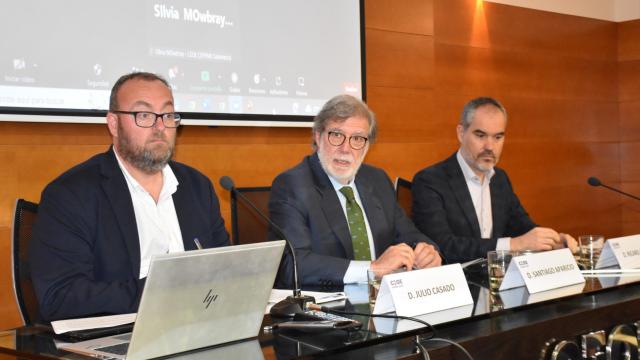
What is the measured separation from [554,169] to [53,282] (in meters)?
4.47

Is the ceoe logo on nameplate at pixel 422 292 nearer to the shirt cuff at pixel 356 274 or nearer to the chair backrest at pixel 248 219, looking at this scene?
the shirt cuff at pixel 356 274

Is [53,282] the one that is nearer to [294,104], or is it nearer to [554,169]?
[294,104]

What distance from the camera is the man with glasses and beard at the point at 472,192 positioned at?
11.4 feet

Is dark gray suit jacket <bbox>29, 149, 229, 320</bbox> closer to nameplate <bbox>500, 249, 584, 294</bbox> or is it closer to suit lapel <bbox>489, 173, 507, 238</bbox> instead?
nameplate <bbox>500, 249, 584, 294</bbox>

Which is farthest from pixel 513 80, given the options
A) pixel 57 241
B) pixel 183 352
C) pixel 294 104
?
pixel 183 352

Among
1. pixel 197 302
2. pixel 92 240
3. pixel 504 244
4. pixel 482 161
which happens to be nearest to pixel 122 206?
pixel 92 240

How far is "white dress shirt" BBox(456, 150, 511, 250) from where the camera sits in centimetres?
366

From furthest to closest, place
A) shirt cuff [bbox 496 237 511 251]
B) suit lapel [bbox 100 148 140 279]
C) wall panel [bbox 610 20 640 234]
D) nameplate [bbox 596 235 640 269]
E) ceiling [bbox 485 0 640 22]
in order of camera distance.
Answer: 1. wall panel [bbox 610 20 640 234]
2. ceiling [bbox 485 0 640 22]
3. shirt cuff [bbox 496 237 511 251]
4. nameplate [bbox 596 235 640 269]
5. suit lapel [bbox 100 148 140 279]

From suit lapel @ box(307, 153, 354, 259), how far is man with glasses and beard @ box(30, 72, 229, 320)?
429 millimetres

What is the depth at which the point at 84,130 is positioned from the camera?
3.28 metres

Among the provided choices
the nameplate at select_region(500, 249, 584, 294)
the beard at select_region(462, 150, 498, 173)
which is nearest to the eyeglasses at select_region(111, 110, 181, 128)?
the nameplate at select_region(500, 249, 584, 294)

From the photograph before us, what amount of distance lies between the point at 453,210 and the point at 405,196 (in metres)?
0.23

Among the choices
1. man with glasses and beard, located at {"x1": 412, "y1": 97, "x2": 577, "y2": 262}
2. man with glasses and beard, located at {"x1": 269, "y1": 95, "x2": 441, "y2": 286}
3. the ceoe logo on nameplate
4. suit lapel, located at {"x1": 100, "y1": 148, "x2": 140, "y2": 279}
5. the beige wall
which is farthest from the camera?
man with glasses and beard, located at {"x1": 412, "y1": 97, "x2": 577, "y2": 262}

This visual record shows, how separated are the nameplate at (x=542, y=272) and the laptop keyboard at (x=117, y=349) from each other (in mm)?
1141
